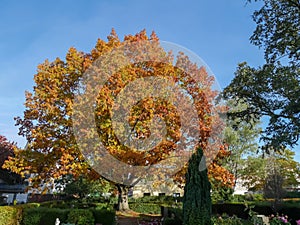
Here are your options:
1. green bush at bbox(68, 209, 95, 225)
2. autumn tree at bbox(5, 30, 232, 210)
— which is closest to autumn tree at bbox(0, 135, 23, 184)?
autumn tree at bbox(5, 30, 232, 210)

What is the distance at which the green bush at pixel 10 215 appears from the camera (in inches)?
357

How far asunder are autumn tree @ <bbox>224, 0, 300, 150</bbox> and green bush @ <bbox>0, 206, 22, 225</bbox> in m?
9.74

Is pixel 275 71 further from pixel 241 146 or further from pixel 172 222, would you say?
pixel 241 146

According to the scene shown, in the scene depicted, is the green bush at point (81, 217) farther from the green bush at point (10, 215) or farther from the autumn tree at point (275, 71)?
the autumn tree at point (275, 71)

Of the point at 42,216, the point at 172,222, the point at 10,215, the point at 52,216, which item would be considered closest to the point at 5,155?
the point at 10,215

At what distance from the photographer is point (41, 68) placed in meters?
12.0

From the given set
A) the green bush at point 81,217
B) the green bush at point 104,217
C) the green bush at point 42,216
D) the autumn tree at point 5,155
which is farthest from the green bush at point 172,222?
the autumn tree at point 5,155

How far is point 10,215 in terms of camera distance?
9.30m

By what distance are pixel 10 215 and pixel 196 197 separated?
264 inches

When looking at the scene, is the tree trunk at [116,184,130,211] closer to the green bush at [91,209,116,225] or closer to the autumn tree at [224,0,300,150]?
the green bush at [91,209,116,225]

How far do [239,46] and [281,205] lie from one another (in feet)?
27.6

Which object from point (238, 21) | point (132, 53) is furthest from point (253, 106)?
point (132, 53)

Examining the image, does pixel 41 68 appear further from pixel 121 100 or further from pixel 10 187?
pixel 10 187

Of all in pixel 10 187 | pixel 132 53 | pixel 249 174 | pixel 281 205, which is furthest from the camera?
pixel 10 187
